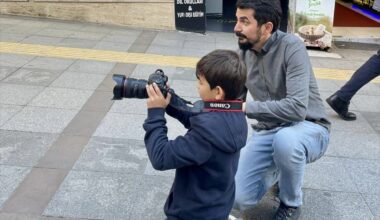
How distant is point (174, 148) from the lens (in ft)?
6.45

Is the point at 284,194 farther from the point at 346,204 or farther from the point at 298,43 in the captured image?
the point at 298,43

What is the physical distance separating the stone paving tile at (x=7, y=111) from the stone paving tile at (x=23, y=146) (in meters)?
0.31

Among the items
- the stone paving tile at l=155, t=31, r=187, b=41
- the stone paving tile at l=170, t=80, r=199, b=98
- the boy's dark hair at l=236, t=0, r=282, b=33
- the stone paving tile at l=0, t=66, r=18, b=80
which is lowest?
the stone paving tile at l=155, t=31, r=187, b=41

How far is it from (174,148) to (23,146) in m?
2.22

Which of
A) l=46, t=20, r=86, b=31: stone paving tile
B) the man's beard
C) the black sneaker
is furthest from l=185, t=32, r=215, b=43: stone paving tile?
the black sneaker

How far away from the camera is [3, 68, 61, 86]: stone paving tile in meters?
5.36

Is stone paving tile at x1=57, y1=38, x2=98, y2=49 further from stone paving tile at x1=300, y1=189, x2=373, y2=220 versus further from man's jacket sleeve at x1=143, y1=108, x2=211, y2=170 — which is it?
man's jacket sleeve at x1=143, y1=108, x2=211, y2=170

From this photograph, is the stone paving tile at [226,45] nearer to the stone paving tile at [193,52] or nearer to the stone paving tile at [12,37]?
the stone paving tile at [193,52]

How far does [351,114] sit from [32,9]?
622 centimetres

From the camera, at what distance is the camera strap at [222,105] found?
1.99 meters

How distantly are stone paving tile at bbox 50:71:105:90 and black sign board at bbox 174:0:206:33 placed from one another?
3.31m

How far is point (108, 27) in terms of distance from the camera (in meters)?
8.61

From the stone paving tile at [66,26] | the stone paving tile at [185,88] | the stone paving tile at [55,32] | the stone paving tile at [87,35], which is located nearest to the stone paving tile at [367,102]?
the stone paving tile at [185,88]

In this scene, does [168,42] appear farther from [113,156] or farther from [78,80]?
[113,156]
